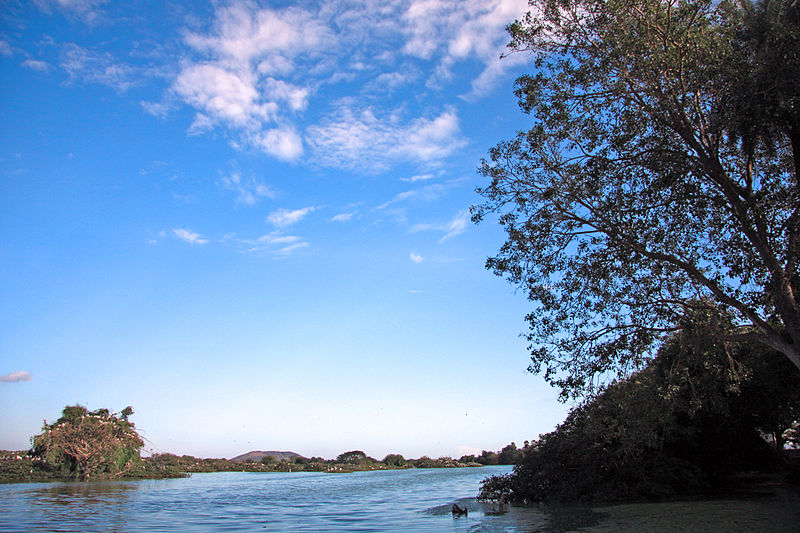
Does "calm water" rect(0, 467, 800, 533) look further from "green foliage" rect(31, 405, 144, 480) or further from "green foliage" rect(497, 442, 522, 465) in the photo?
"green foliage" rect(497, 442, 522, 465)

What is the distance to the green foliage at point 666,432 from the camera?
16.8 meters

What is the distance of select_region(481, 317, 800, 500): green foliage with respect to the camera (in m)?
16.8

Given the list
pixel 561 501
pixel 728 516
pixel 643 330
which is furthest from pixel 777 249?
pixel 561 501

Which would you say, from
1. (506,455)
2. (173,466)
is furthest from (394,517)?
(506,455)

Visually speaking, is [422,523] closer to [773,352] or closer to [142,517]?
[142,517]

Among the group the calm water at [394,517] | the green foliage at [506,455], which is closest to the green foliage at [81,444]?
the calm water at [394,517]

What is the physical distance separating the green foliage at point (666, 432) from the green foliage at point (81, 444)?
39.3 metres

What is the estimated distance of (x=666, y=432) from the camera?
19828 mm

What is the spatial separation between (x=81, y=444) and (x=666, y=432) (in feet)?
160

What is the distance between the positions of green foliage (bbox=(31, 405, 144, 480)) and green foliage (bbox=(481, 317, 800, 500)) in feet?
→ 129

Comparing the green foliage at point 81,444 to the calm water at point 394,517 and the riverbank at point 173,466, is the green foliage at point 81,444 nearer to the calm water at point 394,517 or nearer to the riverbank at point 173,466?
the riverbank at point 173,466

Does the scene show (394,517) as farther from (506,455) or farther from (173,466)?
(506,455)

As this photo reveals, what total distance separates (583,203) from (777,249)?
4.66 meters

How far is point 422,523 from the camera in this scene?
62.1ft
